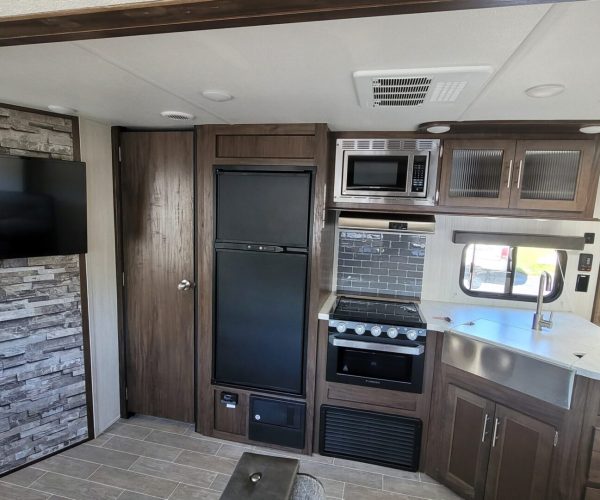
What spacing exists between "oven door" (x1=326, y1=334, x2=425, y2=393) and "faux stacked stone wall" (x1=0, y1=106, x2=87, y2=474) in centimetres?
187

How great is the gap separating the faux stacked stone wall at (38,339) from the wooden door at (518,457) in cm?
282

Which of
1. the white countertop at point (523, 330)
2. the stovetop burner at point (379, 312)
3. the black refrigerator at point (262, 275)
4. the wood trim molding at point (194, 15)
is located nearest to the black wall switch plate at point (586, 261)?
the white countertop at point (523, 330)

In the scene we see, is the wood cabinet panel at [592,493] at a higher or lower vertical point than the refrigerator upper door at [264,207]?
lower

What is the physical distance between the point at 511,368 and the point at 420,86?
1592 millimetres

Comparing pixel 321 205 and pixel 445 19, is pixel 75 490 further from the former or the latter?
pixel 445 19

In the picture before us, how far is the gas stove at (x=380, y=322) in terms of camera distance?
2270 millimetres

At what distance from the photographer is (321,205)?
229cm

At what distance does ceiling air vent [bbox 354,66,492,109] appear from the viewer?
1.30 meters

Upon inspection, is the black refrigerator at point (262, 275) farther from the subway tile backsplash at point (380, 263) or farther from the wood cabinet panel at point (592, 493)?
the wood cabinet panel at point (592, 493)

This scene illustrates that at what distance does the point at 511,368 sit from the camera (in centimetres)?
190

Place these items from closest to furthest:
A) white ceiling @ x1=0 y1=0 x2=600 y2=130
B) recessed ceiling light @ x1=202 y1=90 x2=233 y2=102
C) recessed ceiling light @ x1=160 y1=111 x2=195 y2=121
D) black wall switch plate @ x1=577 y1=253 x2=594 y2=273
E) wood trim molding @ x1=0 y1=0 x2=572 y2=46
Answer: wood trim molding @ x1=0 y1=0 x2=572 y2=46 < white ceiling @ x1=0 y1=0 x2=600 y2=130 < recessed ceiling light @ x1=202 y1=90 x2=233 y2=102 < recessed ceiling light @ x1=160 y1=111 x2=195 y2=121 < black wall switch plate @ x1=577 y1=253 x2=594 y2=273

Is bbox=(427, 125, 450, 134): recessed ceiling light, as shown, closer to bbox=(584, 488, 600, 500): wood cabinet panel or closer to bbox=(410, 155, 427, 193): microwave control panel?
bbox=(410, 155, 427, 193): microwave control panel

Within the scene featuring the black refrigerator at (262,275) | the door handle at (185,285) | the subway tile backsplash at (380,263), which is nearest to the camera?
the black refrigerator at (262,275)

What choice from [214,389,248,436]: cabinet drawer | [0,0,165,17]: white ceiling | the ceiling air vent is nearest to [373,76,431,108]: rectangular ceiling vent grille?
the ceiling air vent
